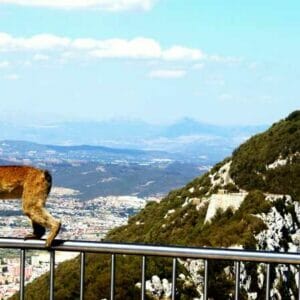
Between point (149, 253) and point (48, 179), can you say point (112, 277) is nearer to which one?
point (149, 253)

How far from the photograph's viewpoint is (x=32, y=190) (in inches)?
246

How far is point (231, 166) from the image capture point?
48.5 metres

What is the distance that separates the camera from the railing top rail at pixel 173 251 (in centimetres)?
477

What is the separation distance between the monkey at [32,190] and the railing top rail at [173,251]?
2.45 feet

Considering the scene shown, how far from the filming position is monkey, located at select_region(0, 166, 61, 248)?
19.8 feet

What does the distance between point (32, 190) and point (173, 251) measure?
1.77 m

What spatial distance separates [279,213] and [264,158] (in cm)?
1022

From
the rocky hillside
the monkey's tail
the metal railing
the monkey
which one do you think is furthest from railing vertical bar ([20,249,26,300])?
the rocky hillside

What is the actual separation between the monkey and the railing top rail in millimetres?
748

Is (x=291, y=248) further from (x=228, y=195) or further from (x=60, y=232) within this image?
(x=60, y=232)

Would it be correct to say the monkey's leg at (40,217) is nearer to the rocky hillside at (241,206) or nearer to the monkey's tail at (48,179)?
the monkey's tail at (48,179)

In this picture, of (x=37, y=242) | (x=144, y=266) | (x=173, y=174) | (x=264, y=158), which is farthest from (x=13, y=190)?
(x=173, y=174)

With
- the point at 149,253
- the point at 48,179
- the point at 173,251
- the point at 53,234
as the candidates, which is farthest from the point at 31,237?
the point at 173,251

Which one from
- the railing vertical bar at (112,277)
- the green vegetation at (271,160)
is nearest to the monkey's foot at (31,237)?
the railing vertical bar at (112,277)
